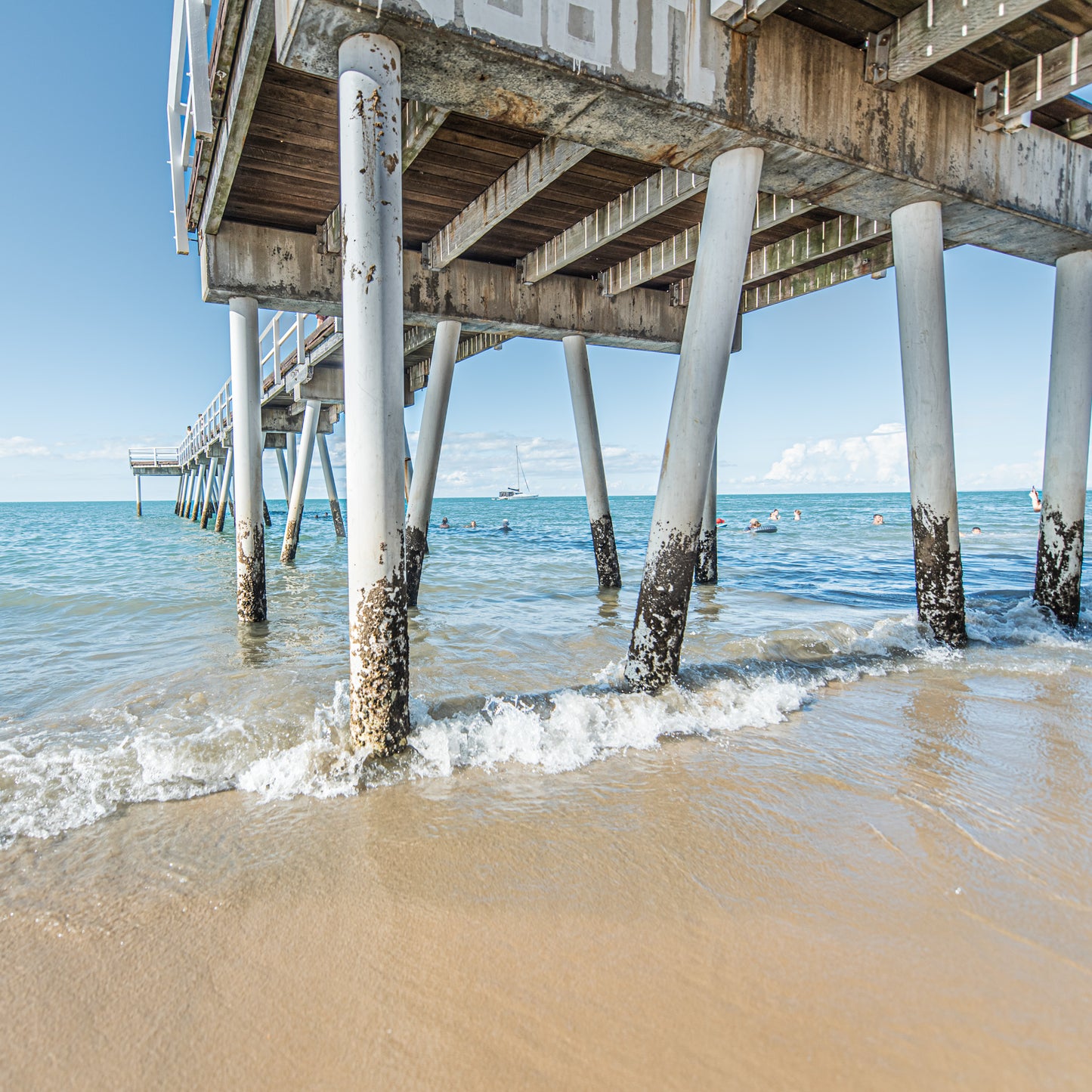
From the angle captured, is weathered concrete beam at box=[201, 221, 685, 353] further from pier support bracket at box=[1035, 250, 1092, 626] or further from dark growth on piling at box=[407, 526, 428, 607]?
pier support bracket at box=[1035, 250, 1092, 626]

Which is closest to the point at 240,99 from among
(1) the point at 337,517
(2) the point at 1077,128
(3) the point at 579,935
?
(3) the point at 579,935

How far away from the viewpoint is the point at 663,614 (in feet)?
16.1

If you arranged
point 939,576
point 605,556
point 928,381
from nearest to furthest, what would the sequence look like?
point 928,381, point 939,576, point 605,556

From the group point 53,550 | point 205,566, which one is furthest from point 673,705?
point 53,550

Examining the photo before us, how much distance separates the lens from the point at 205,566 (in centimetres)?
1636

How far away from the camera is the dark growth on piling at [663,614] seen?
4840 mm

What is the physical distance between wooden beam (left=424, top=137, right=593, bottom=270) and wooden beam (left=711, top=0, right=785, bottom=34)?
1.19 m

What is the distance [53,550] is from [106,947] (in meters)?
24.7

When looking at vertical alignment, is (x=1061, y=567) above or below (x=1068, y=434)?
below

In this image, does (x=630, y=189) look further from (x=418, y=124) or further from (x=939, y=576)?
(x=939, y=576)

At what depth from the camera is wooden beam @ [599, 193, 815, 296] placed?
6.92m

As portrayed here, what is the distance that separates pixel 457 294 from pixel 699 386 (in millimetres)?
5220

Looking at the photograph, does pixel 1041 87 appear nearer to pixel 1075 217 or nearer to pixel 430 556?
pixel 1075 217

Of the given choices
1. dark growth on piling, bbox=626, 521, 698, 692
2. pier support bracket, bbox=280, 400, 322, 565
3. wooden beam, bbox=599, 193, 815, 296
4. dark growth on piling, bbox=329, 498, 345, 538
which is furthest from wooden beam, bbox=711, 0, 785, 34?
dark growth on piling, bbox=329, 498, 345, 538
